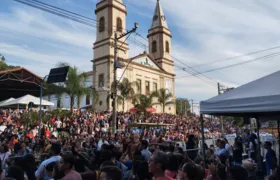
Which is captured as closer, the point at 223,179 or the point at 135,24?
the point at 223,179

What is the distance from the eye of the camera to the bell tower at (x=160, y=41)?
160 feet

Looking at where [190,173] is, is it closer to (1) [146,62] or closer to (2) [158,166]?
(2) [158,166]

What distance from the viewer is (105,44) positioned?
37281mm

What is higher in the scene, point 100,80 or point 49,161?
point 100,80

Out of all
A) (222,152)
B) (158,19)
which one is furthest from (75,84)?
(158,19)

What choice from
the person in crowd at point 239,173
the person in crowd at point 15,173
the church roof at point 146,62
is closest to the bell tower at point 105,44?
the church roof at point 146,62

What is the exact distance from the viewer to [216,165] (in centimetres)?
421

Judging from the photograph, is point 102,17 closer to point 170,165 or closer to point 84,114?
point 84,114

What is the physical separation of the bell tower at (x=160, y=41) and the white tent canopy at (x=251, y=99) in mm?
42082

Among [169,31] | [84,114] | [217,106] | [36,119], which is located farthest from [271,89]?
[169,31]

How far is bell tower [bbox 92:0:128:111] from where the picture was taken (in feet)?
120

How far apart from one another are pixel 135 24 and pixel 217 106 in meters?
11.7

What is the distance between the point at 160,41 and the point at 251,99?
4506cm

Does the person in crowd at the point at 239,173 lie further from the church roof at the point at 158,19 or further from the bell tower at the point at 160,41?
the church roof at the point at 158,19
